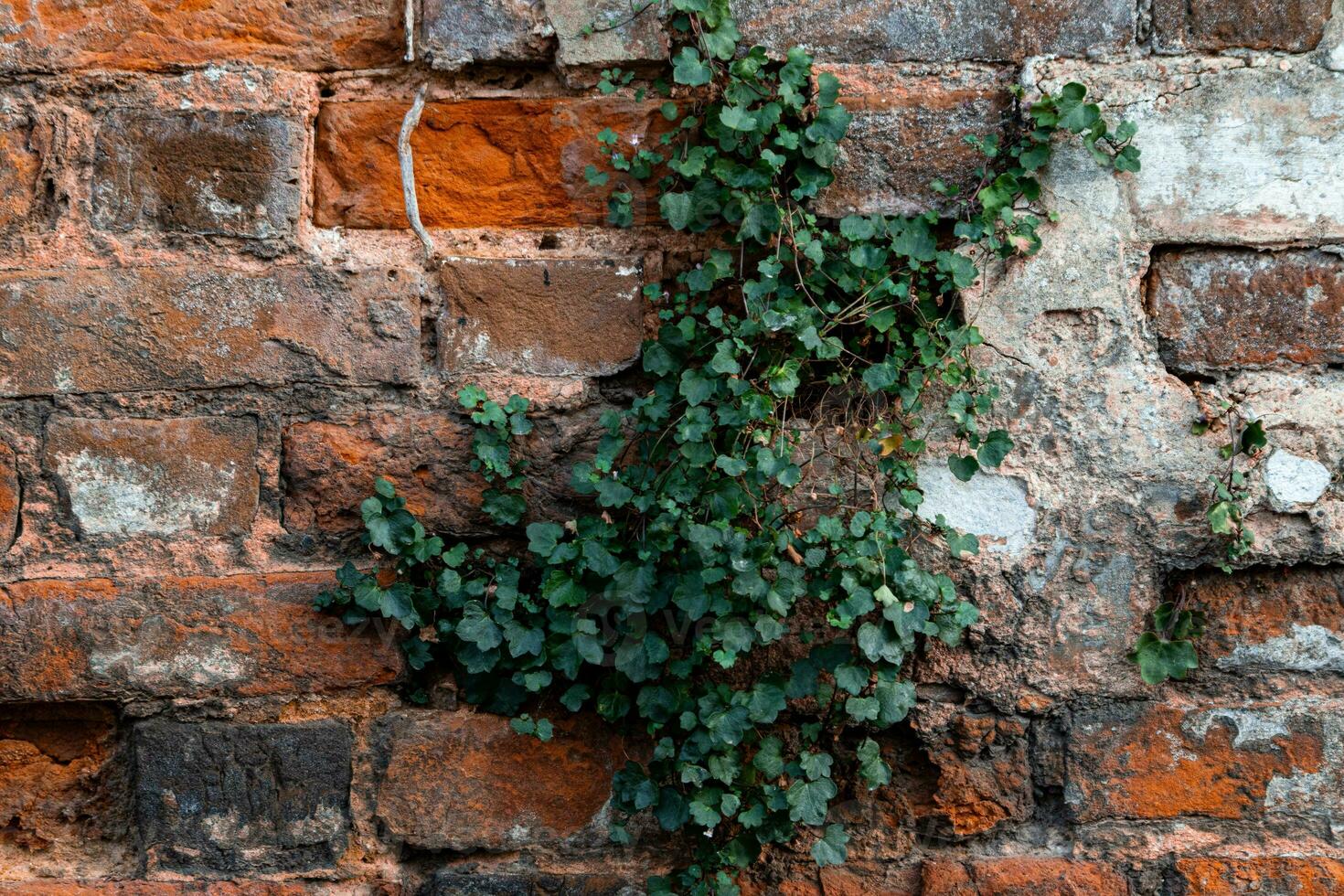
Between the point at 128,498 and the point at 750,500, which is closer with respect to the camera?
the point at 750,500

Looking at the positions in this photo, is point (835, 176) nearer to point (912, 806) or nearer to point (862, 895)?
point (912, 806)

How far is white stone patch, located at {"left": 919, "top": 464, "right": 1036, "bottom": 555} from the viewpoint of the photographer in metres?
1.68

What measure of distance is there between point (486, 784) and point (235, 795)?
15.1 inches

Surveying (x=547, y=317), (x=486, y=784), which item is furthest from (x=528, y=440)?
(x=486, y=784)

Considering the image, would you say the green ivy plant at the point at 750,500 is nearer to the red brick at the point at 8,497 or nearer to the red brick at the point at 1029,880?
the red brick at the point at 1029,880

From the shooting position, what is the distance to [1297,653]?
1694 mm

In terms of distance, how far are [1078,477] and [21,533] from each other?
5.30ft

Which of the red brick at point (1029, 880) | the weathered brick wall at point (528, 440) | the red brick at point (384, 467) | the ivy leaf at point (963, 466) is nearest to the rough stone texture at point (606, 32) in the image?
the weathered brick wall at point (528, 440)

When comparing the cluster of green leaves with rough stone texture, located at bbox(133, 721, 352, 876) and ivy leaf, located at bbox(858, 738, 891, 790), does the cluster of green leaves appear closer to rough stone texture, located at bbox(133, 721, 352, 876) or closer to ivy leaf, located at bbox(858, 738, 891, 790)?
ivy leaf, located at bbox(858, 738, 891, 790)

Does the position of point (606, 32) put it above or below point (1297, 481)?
above

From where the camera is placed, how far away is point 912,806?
5.61 ft

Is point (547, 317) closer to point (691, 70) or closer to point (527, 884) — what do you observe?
point (691, 70)

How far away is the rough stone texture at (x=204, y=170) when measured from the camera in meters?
1.70

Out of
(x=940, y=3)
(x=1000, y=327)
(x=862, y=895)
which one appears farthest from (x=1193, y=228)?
(x=862, y=895)
